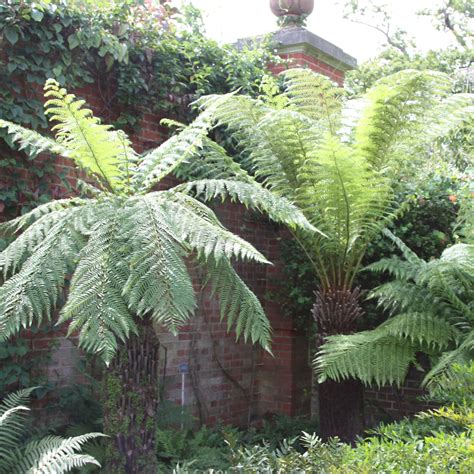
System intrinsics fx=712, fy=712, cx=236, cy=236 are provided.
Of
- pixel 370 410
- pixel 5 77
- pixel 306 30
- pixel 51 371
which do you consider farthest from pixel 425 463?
pixel 306 30

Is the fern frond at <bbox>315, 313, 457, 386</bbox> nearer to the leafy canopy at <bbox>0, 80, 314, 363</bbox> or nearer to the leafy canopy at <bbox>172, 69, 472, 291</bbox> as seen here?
the leafy canopy at <bbox>172, 69, 472, 291</bbox>

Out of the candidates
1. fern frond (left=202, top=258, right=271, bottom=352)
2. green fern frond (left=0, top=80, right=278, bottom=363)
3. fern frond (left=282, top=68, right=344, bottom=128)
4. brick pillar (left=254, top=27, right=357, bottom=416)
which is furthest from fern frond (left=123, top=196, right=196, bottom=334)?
brick pillar (left=254, top=27, right=357, bottom=416)

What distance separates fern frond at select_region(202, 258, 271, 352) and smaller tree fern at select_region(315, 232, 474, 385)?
1.30m

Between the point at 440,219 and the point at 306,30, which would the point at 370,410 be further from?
the point at 306,30

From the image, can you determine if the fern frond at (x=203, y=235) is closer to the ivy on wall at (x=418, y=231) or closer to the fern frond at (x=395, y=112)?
the fern frond at (x=395, y=112)

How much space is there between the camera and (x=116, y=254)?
317 centimetres

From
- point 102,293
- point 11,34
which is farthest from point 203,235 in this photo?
point 11,34

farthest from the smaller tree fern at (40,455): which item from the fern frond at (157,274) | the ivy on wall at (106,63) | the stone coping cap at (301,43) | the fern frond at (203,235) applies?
the stone coping cap at (301,43)

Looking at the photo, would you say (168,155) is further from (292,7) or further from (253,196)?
(292,7)

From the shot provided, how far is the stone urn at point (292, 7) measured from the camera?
→ 6.96m

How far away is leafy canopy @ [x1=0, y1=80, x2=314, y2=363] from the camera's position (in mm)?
2992

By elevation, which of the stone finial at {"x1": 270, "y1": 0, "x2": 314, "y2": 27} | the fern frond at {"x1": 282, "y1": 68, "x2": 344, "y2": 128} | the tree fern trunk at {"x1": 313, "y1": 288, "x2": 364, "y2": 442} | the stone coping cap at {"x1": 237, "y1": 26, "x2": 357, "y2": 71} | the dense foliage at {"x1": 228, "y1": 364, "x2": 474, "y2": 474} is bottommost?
the dense foliage at {"x1": 228, "y1": 364, "x2": 474, "y2": 474}

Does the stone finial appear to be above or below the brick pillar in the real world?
above

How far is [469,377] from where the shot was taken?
325 cm
